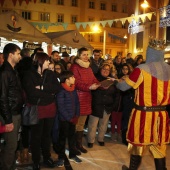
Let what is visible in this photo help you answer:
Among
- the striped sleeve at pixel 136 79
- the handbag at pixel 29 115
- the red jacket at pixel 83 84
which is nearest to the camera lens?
the striped sleeve at pixel 136 79

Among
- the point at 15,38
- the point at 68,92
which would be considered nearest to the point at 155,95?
the point at 68,92

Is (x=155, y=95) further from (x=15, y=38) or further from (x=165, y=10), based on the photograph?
(x=165, y=10)

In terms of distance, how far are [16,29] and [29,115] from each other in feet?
17.9

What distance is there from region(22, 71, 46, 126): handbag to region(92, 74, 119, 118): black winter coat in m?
2.07

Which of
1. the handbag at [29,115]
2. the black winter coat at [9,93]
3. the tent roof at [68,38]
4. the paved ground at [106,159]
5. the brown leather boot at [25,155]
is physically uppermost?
the tent roof at [68,38]

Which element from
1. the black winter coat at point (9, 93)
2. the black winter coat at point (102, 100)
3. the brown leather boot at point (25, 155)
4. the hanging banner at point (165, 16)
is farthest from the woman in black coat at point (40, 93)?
the hanging banner at point (165, 16)

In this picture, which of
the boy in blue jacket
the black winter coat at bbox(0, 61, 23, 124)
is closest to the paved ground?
the boy in blue jacket

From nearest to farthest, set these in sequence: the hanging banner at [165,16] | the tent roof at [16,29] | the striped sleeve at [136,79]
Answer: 1. the striped sleeve at [136,79]
2. the tent roof at [16,29]
3. the hanging banner at [165,16]

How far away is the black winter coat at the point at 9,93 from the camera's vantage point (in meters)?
3.67

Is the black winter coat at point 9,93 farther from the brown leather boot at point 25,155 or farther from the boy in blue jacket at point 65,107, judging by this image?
the brown leather boot at point 25,155

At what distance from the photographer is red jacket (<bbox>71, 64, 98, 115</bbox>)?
5605 millimetres

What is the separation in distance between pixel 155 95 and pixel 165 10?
1473cm

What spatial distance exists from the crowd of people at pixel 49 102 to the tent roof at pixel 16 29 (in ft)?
9.92

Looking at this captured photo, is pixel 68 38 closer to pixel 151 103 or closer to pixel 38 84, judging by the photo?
pixel 38 84
